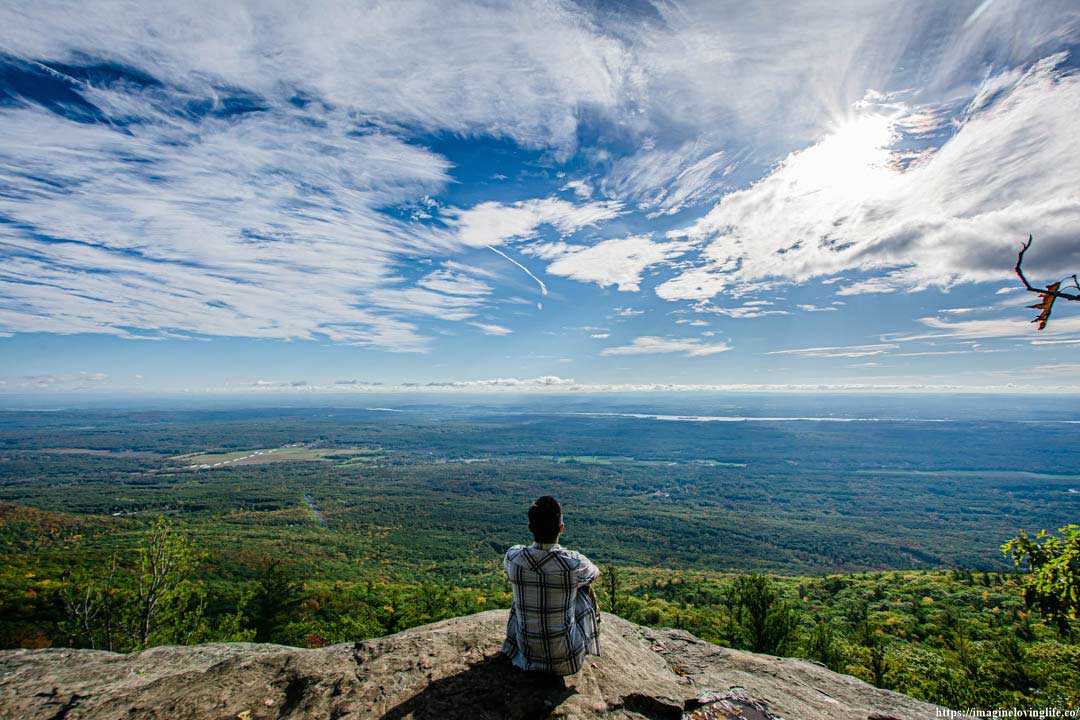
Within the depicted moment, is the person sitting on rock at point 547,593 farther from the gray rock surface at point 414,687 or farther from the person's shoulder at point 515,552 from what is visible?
the gray rock surface at point 414,687

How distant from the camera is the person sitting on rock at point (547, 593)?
4680mm

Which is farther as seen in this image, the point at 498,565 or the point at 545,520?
the point at 498,565

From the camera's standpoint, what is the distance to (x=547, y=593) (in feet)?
15.3

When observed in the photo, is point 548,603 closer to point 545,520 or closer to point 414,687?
point 545,520

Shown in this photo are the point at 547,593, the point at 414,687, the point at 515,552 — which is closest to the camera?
the point at 547,593

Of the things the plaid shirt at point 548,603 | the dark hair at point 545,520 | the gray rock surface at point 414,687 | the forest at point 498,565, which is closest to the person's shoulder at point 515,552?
the plaid shirt at point 548,603

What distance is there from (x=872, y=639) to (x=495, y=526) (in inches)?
4258

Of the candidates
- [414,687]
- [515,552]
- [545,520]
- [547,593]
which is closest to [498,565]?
[414,687]

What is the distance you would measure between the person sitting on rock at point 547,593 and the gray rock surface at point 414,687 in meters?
0.27

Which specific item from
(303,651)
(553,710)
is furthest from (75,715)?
(553,710)

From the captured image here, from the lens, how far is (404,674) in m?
5.09

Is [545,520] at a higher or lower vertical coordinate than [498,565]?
higher

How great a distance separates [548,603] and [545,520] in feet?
3.05

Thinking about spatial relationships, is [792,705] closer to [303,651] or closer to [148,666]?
[303,651]
